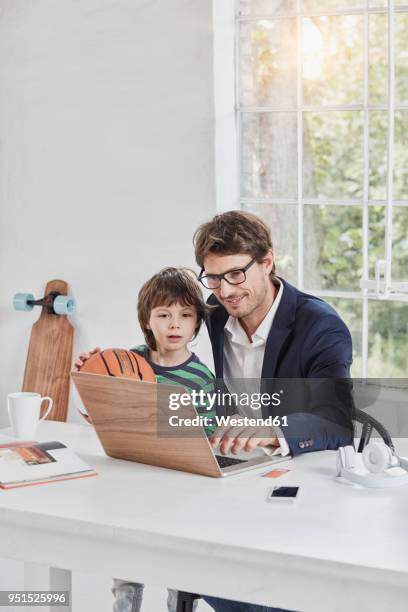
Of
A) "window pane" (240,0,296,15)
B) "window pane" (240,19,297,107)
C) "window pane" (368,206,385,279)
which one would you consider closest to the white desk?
"window pane" (368,206,385,279)

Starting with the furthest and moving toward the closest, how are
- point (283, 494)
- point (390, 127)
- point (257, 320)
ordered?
point (390, 127), point (257, 320), point (283, 494)

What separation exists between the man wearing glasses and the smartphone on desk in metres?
0.42

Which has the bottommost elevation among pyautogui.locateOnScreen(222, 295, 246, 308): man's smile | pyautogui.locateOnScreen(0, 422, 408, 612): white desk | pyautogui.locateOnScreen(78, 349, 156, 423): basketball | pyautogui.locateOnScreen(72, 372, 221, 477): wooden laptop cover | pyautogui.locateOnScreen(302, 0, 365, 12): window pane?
pyautogui.locateOnScreen(0, 422, 408, 612): white desk

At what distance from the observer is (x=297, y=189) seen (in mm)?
3279

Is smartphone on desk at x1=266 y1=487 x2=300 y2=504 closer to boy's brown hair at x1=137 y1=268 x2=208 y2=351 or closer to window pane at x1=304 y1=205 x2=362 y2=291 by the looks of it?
boy's brown hair at x1=137 y1=268 x2=208 y2=351

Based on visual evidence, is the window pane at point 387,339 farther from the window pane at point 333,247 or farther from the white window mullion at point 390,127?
the white window mullion at point 390,127

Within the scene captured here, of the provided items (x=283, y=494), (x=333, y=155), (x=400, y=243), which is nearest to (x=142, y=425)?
(x=283, y=494)

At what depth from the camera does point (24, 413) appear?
7.26 ft

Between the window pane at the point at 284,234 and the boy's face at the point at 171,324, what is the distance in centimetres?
100

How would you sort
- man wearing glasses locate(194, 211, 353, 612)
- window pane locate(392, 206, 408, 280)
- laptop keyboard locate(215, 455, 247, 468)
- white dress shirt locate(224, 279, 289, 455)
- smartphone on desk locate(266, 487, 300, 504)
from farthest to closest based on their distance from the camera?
1. window pane locate(392, 206, 408, 280)
2. white dress shirt locate(224, 279, 289, 455)
3. man wearing glasses locate(194, 211, 353, 612)
4. laptop keyboard locate(215, 455, 247, 468)
5. smartphone on desk locate(266, 487, 300, 504)

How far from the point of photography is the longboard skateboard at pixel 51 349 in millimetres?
3564

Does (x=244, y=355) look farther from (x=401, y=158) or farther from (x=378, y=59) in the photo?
(x=378, y=59)

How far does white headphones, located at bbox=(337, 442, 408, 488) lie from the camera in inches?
70.9

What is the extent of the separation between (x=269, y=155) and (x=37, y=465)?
176cm
